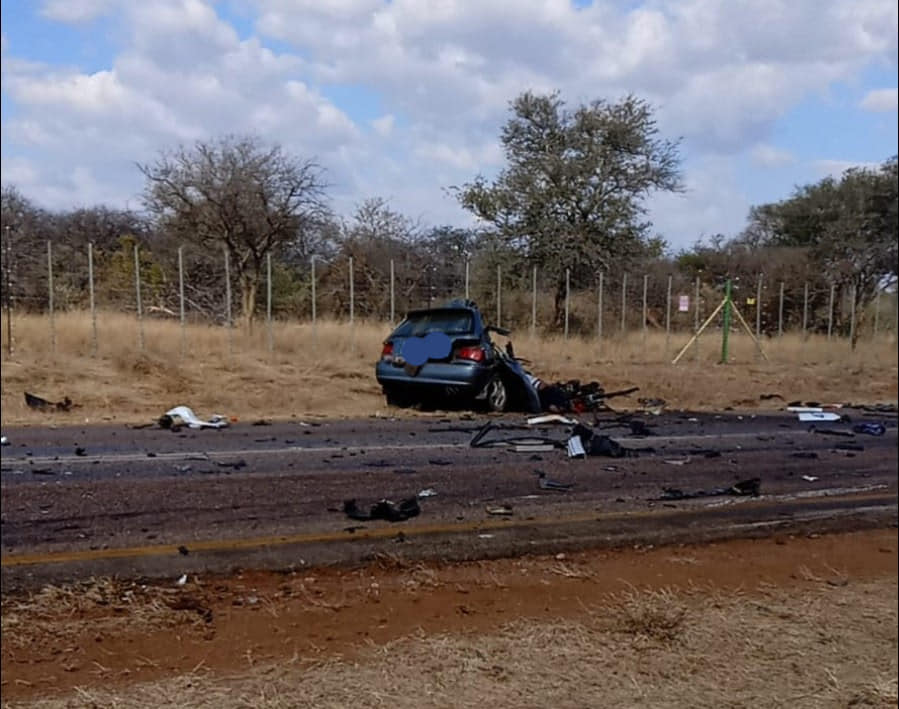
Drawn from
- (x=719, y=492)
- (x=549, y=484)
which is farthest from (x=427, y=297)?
(x=719, y=492)

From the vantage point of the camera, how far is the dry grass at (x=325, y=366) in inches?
211

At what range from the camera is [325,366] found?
657 cm

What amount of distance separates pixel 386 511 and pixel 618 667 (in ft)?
9.77

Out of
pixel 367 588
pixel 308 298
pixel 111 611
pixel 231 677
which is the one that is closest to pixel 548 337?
pixel 308 298

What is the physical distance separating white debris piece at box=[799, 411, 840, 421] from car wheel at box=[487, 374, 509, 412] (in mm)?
4871

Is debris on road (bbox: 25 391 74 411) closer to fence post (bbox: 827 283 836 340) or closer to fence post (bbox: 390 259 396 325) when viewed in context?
fence post (bbox: 390 259 396 325)

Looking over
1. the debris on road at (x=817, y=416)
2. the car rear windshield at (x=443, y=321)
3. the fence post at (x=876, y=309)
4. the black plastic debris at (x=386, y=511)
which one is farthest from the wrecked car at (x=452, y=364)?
the debris on road at (x=817, y=416)

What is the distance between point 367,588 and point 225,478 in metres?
3.16

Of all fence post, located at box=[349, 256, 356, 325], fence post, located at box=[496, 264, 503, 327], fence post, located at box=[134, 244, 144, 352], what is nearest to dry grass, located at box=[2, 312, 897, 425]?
fence post, located at box=[134, 244, 144, 352]

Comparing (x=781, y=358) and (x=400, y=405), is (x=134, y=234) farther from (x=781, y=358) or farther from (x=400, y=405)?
(x=781, y=358)

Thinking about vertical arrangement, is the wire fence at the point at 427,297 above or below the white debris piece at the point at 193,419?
above

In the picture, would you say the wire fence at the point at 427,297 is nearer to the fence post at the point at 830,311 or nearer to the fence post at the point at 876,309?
the fence post at the point at 830,311

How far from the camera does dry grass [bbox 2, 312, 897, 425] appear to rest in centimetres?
535

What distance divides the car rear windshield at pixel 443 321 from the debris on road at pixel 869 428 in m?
8.48
